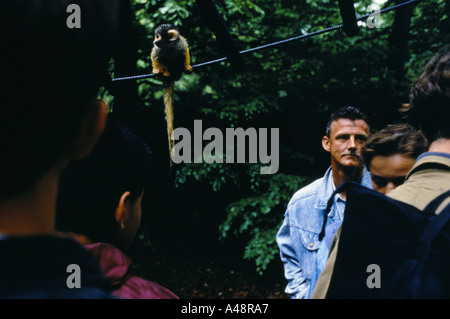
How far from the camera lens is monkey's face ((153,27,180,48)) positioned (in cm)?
295

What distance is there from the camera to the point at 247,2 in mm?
Answer: 4043

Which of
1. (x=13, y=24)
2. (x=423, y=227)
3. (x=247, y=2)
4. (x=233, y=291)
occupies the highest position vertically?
(x=247, y=2)

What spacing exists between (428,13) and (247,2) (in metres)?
2.87

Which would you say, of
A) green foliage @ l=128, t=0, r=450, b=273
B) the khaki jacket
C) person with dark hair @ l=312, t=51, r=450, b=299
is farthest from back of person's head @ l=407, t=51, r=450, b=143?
green foliage @ l=128, t=0, r=450, b=273

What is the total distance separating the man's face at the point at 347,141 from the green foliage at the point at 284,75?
7.43 ft

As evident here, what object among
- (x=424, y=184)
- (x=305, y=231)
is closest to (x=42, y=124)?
(x=424, y=184)

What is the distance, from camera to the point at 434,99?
0.95 meters

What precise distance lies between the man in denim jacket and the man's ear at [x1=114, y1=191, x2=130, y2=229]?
1.23 meters

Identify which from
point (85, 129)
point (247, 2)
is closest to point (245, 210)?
point (247, 2)

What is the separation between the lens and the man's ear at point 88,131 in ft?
1.81

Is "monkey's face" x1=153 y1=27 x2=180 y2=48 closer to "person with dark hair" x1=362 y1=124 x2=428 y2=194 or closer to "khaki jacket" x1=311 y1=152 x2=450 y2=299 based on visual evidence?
"person with dark hair" x1=362 y1=124 x2=428 y2=194

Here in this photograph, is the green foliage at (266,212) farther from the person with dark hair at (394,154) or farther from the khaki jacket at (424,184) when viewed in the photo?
the khaki jacket at (424,184)

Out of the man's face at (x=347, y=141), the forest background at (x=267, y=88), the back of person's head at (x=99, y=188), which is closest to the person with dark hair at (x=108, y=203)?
the back of person's head at (x=99, y=188)

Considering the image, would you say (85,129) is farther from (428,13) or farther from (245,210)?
(428,13)
